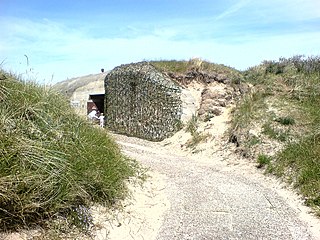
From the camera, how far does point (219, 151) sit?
46.3ft

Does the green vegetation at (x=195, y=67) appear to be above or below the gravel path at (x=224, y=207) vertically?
above

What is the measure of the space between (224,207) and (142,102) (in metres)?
12.8

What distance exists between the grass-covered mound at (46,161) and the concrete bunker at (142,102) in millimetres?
10113

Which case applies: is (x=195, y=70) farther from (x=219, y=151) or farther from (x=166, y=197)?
(x=166, y=197)

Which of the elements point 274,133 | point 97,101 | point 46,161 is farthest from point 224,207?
point 97,101

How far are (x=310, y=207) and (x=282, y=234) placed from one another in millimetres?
1764

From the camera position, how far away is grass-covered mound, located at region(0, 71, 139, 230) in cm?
545

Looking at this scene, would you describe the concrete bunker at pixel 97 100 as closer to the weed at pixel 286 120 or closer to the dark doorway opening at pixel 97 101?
the dark doorway opening at pixel 97 101

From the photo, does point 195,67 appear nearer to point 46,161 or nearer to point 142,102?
point 142,102

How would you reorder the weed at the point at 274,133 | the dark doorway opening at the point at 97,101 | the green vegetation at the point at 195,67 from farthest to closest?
the dark doorway opening at the point at 97,101
the green vegetation at the point at 195,67
the weed at the point at 274,133

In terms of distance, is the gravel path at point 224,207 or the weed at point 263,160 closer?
the gravel path at point 224,207

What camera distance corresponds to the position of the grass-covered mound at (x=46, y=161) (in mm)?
5445

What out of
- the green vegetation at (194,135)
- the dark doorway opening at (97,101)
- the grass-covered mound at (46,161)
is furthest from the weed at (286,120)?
the dark doorway opening at (97,101)

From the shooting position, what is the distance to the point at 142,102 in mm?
20344
